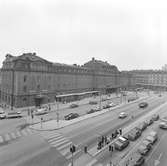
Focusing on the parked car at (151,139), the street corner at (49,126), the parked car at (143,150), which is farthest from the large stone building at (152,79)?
the parked car at (143,150)

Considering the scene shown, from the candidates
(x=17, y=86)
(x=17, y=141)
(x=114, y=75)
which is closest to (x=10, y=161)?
(x=17, y=141)

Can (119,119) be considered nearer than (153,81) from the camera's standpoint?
Yes

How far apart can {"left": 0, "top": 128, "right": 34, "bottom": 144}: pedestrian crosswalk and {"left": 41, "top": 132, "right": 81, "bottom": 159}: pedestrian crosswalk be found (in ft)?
10.8

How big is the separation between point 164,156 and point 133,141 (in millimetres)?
4910

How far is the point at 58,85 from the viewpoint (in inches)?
2292

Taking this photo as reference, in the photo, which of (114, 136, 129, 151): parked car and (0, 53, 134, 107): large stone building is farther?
(0, 53, 134, 107): large stone building

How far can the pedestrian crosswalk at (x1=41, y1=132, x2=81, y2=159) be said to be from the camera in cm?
1951

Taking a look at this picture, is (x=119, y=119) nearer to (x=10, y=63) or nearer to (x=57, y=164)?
(x=57, y=164)

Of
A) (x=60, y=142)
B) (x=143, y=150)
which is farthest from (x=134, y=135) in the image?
(x=60, y=142)

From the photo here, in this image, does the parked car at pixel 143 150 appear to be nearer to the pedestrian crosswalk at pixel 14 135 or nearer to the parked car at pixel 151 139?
the parked car at pixel 151 139

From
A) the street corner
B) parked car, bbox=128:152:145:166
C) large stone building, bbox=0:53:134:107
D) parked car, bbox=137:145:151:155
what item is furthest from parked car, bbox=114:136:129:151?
large stone building, bbox=0:53:134:107

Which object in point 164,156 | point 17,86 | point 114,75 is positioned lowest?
point 164,156

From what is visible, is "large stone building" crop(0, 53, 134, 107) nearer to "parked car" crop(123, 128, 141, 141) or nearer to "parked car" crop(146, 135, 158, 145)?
"parked car" crop(123, 128, 141, 141)

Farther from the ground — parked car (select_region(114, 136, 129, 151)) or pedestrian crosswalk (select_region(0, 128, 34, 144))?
parked car (select_region(114, 136, 129, 151))
